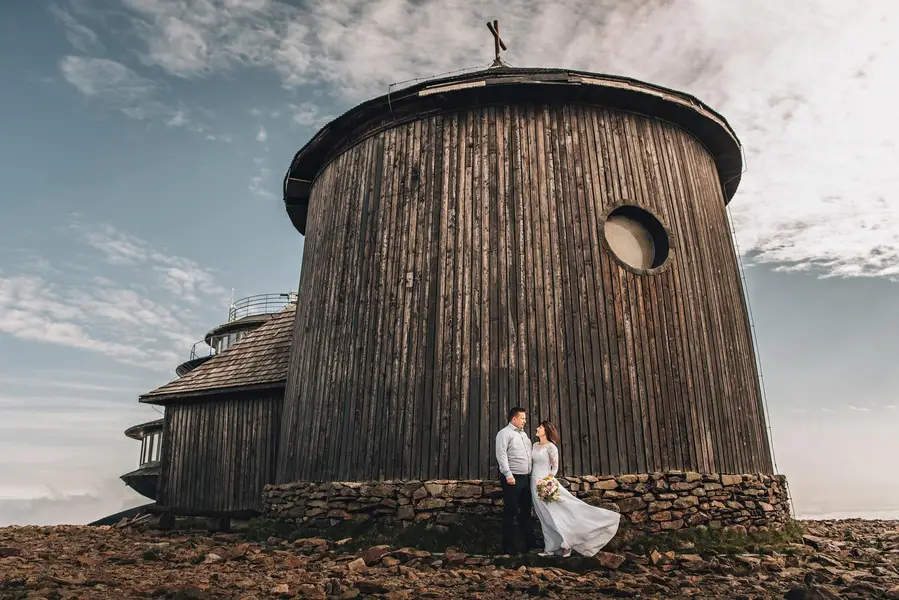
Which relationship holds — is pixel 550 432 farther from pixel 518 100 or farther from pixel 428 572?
pixel 518 100

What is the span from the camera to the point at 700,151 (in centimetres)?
1238

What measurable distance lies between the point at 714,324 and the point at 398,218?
5321 millimetres

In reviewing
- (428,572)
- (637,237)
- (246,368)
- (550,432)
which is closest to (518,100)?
(637,237)

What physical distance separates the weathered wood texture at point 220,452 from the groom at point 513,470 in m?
7.30

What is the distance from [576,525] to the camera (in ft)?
24.4

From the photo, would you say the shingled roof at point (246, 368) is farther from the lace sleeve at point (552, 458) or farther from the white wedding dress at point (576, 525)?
the white wedding dress at point (576, 525)

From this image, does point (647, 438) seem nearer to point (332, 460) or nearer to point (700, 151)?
point (332, 460)

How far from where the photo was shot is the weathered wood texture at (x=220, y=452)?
46.1 feet

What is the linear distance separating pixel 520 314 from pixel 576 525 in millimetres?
3230

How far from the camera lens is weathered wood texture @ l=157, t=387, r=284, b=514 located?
46.1 feet

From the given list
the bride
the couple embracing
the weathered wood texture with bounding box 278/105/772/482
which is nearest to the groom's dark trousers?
the couple embracing

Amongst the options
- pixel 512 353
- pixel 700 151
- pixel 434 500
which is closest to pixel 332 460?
pixel 434 500

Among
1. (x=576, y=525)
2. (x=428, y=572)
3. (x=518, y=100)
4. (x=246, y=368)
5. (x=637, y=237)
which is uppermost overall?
(x=518, y=100)

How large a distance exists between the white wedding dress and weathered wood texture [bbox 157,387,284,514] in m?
7.86
